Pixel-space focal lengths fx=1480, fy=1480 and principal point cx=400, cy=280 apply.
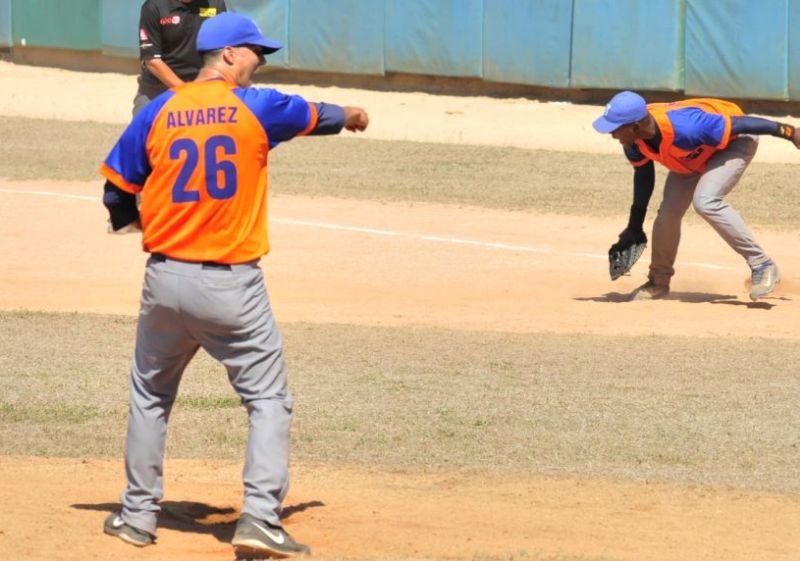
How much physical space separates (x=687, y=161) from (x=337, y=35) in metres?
14.4

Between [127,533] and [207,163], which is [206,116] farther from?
[127,533]

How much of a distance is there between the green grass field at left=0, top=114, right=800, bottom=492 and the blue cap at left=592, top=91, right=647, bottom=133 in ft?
4.87

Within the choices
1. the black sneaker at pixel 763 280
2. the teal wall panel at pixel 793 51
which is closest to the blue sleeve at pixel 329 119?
the black sneaker at pixel 763 280

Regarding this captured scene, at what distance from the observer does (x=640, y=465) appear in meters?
6.91

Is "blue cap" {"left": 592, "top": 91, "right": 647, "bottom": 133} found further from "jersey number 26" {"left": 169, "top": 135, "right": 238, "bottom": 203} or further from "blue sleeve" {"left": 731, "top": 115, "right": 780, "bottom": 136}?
"jersey number 26" {"left": 169, "top": 135, "right": 238, "bottom": 203}

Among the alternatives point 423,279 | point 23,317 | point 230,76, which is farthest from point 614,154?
point 230,76

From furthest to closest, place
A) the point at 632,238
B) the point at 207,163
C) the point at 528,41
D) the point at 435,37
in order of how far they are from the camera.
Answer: the point at 435,37 → the point at 528,41 → the point at 632,238 → the point at 207,163

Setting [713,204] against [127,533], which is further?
[713,204]

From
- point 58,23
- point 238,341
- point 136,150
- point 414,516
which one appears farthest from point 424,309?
point 58,23

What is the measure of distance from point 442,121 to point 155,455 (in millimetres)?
17229

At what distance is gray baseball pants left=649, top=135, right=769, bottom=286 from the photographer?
1103cm

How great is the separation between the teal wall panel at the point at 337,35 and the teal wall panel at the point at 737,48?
5.40m

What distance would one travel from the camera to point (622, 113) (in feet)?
33.4

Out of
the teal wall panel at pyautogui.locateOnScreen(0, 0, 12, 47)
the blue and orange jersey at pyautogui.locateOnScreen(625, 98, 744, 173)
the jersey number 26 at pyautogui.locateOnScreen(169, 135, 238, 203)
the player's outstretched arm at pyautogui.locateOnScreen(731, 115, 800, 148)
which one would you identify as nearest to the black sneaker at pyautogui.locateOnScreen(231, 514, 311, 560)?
the jersey number 26 at pyautogui.locateOnScreen(169, 135, 238, 203)
